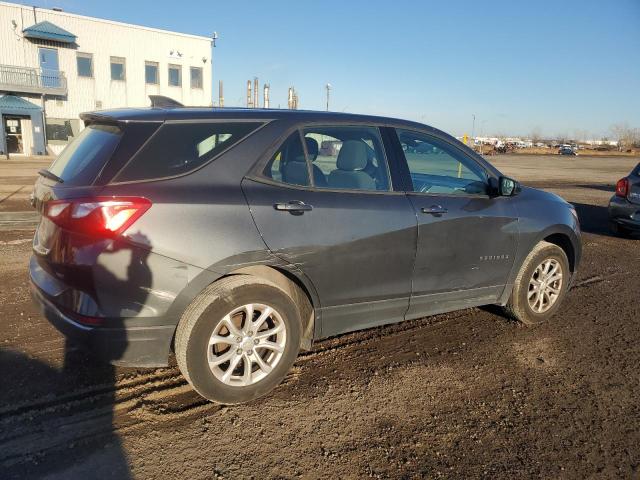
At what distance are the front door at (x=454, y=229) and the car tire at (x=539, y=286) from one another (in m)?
0.25

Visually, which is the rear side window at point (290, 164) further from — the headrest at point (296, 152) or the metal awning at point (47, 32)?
the metal awning at point (47, 32)

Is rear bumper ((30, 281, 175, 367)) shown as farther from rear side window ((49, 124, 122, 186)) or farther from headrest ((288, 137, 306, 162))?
headrest ((288, 137, 306, 162))

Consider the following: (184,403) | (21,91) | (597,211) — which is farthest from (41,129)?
(184,403)

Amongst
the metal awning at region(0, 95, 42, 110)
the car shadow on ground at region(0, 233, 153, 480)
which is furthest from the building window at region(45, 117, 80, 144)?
the car shadow on ground at region(0, 233, 153, 480)

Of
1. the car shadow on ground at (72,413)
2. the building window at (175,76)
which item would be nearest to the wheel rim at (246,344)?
the car shadow on ground at (72,413)

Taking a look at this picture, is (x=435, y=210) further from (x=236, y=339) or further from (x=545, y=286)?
(x=236, y=339)

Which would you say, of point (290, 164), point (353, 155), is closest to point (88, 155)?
point (290, 164)

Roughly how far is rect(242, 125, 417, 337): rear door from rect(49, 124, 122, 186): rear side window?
0.81m

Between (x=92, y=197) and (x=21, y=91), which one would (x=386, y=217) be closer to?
(x=92, y=197)

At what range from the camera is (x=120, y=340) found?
8.80 feet

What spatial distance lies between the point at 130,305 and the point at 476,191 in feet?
9.25

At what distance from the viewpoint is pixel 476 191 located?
402 cm

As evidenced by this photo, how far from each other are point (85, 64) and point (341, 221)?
3609cm

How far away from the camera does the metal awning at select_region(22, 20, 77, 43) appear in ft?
99.1
